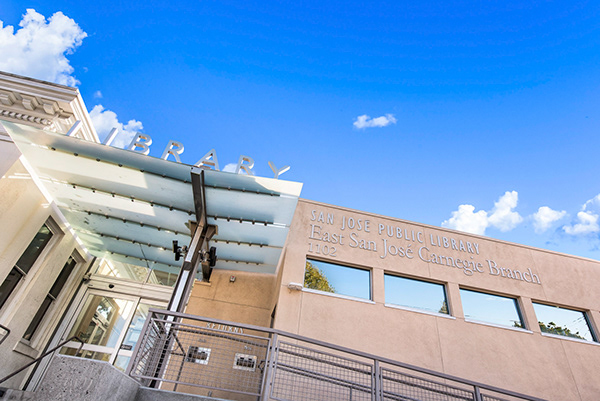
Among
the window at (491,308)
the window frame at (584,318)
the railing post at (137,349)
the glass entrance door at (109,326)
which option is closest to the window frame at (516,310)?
the window at (491,308)

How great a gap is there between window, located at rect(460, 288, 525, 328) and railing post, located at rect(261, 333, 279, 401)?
5.82 m

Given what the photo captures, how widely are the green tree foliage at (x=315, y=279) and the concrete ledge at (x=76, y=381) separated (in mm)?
5360

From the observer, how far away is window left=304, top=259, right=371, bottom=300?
324 inches

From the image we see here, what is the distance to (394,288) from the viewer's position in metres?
8.52

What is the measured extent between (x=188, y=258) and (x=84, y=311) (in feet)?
14.8

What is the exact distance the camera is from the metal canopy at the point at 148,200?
6.25m

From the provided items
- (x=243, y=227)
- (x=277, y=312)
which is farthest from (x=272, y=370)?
(x=243, y=227)

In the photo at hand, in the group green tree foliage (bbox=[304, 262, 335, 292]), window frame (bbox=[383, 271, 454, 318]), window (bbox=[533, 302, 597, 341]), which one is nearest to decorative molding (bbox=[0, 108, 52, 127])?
green tree foliage (bbox=[304, 262, 335, 292])

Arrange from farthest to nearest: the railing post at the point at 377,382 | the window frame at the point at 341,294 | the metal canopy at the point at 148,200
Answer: the window frame at the point at 341,294 → the metal canopy at the point at 148,200 → the railing post at the point at 377,382

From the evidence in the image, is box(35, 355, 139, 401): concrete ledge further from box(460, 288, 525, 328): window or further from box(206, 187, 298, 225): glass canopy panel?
box(460, 288, 525, 328): window

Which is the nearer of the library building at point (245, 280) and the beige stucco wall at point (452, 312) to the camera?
the library building at point (245, 280)

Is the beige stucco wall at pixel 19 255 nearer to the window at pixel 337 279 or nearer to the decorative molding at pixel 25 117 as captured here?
the decorative molding at pixel 25 117

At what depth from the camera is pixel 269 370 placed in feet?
14.2

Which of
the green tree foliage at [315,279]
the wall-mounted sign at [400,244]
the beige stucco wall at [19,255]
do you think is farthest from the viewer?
the wall-mounted sign at [400,244]
